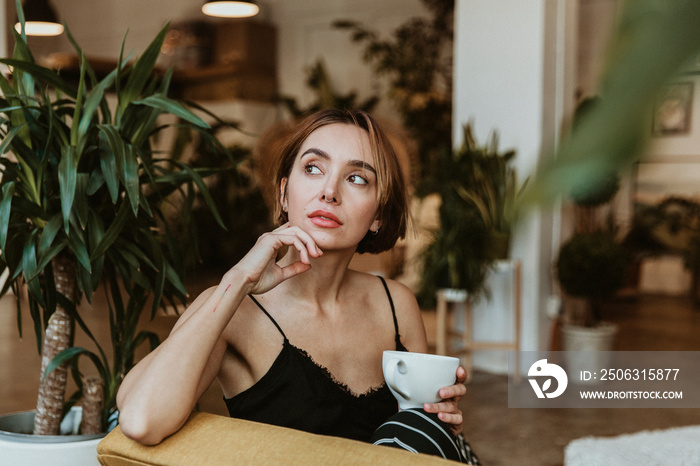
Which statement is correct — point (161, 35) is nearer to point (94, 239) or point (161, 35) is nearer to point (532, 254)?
point (94, 239)

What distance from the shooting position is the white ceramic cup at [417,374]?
1.09 meters

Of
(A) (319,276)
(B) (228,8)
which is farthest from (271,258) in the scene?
(B) (228,8)

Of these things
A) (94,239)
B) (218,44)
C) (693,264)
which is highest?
(218,44)

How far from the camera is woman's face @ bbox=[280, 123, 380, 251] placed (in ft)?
4.39

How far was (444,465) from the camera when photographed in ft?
2.80

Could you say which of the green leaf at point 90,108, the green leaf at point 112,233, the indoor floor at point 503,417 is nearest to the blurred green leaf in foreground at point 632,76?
the green leaf at point 112,233

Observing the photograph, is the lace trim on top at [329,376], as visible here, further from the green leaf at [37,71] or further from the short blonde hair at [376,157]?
the green leaf at [37,71]

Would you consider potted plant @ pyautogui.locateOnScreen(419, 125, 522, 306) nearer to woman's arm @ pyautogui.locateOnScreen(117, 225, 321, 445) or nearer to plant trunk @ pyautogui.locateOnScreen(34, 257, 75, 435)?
plant trunk @ pyautogui.locateOnScreen(34, 257, 75, 435)

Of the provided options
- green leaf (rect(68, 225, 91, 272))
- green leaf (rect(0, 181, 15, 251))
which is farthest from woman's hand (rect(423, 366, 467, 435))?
green leaf (rect(0, 181, 15, 251))

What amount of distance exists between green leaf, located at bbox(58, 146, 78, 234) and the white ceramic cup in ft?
2.44

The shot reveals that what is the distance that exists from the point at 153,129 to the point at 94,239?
33cm

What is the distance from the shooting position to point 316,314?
147 centimetres

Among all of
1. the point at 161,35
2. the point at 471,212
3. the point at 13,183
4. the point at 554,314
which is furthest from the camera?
the point at 554,314

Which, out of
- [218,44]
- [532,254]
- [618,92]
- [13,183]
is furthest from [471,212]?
[218,44]
